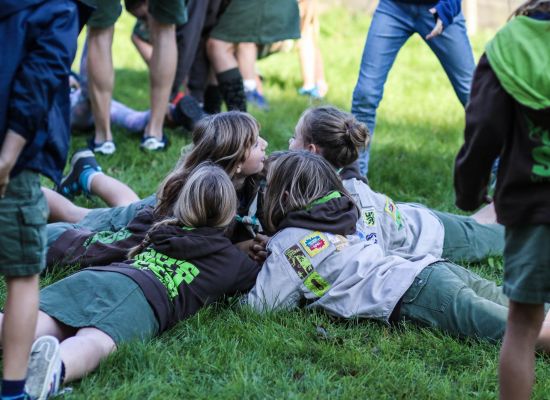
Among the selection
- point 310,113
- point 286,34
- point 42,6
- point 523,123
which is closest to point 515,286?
point 523,123

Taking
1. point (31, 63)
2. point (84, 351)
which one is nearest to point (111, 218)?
point (84, 351)

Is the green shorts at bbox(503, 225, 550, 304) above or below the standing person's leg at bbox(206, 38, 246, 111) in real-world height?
above

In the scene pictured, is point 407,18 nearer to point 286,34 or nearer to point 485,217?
point 485,217

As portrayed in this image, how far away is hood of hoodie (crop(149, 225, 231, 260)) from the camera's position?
3.63 meters

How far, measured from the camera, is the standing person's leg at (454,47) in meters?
5.37

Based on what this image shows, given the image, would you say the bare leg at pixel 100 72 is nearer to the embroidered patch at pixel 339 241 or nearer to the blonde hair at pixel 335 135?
the blonde hair at pixel 335 135

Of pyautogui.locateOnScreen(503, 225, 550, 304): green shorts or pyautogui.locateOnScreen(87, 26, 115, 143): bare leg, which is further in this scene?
pyautogui.locateOnScreen(87, 26, 115, 143): bare leg

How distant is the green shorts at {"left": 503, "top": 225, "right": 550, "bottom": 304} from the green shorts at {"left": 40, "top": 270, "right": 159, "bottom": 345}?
145cm

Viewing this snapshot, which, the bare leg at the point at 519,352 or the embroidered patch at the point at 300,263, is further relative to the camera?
the embroidered patch at the point at 300,263

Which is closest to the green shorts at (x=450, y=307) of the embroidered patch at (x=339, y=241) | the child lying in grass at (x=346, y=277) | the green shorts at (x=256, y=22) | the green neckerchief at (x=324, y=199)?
the child lying in grass at (x=346, y=277)

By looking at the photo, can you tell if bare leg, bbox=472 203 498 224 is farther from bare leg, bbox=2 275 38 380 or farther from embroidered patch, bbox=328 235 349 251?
bare leg, bbox=2 275 38 380

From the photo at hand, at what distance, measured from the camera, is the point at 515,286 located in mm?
2584

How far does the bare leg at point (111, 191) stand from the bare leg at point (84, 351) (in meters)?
1.77

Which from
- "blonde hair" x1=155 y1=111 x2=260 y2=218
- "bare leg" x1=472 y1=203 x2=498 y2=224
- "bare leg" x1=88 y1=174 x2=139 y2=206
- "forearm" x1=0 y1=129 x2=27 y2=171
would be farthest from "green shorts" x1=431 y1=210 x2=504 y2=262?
"forearm" x1=0 y1=129 x2=27 y2=171
